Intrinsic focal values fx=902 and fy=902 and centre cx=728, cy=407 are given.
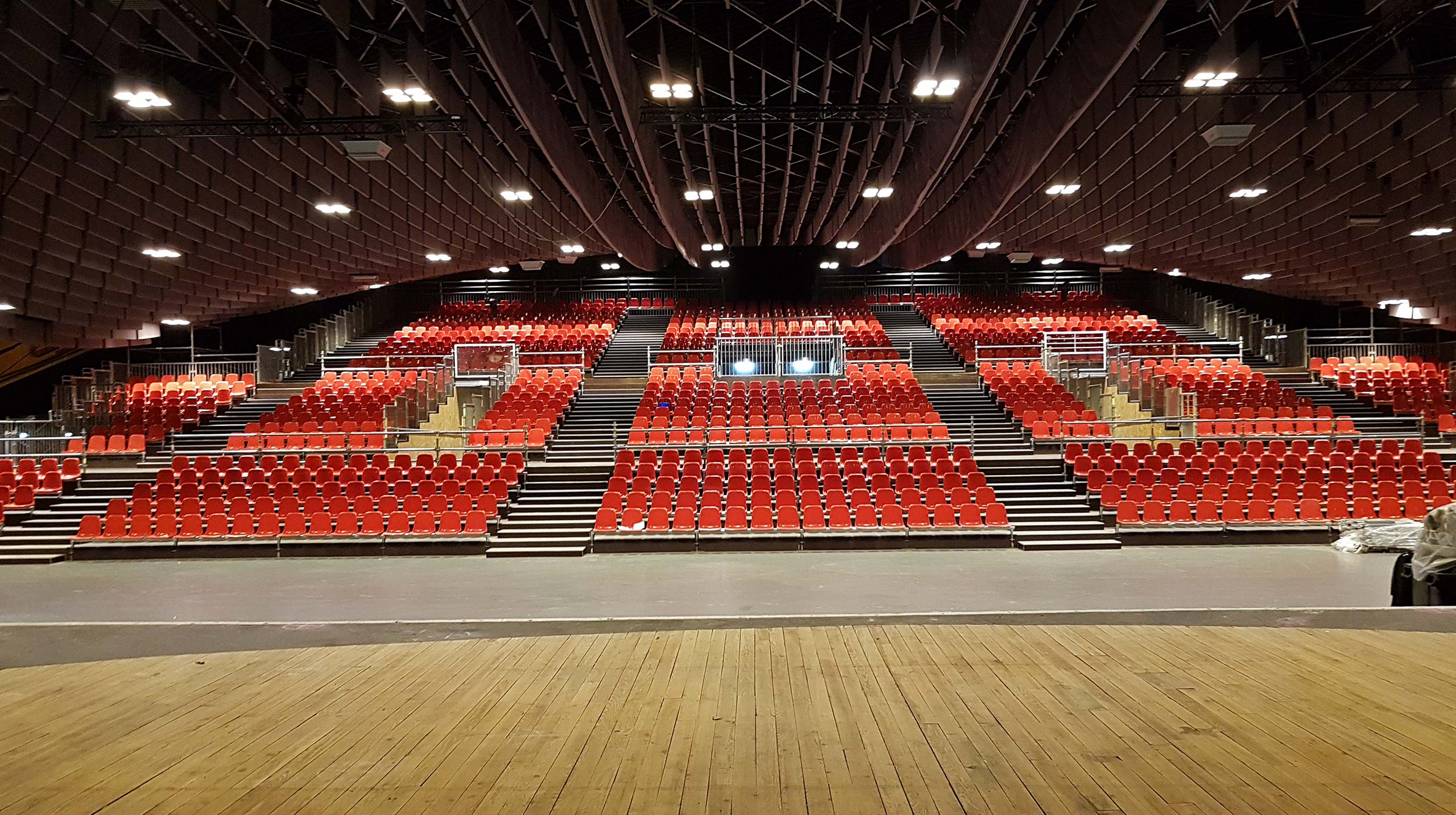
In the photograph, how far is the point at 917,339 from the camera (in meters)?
23.4

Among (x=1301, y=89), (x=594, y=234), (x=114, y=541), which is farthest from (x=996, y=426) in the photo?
(x=114, y=541)

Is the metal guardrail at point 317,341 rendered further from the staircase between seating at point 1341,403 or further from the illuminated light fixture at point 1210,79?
the staircase between seating at point 1341,403

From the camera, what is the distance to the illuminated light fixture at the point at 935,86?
9.62 meters

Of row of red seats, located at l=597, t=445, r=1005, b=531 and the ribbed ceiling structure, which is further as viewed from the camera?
row of red seats, located at l=597, t=445, r=1005, b=531

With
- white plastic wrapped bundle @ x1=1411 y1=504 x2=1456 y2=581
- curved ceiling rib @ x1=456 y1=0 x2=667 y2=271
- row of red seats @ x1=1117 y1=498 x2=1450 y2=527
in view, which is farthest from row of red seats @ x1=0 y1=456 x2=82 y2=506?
white plastic wrapped bundle @ x1=1411 y1=504 x2=1456 y2=581

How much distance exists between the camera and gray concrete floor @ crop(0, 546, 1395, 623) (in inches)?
305

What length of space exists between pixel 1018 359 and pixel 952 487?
8.45 metres

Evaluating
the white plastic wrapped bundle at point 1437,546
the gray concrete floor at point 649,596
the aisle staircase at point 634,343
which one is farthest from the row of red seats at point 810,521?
the aisle staircase at point 634,343

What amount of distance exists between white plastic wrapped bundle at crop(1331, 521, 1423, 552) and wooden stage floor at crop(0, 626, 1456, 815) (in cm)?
518

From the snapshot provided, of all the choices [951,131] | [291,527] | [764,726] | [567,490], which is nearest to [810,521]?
[567,490]

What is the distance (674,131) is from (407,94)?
4.63 m

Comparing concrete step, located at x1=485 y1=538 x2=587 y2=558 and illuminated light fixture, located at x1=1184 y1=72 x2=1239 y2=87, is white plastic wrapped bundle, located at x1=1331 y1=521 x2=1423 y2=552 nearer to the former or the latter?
illuminated light fixture, located at x1=1184 y1=72 x2=1239 y2=87

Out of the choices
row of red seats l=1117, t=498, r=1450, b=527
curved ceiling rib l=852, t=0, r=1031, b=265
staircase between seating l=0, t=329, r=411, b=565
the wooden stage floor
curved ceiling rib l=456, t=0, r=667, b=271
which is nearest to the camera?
the wooden stage floor

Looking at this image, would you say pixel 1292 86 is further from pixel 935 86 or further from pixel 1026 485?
pixel 1026 485
